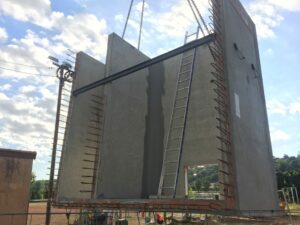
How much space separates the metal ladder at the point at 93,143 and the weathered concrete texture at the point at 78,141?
0.03 m

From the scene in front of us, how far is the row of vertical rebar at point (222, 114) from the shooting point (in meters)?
6.41

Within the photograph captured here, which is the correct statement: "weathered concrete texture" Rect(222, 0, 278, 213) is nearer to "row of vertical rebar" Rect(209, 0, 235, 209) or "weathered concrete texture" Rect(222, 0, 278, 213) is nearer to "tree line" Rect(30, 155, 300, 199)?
"row of vertical rebar" Rect(209, 0, 235, 209)

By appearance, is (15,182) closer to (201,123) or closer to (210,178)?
(201,123)

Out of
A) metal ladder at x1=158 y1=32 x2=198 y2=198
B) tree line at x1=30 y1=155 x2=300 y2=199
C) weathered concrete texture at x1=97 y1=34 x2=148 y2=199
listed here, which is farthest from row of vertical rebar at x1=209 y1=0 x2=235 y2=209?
tree line at x1=30 y1=155 x2=300 y2=199

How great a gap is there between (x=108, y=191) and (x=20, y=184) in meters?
2.55

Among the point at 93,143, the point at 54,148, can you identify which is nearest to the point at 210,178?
the point at 54,148

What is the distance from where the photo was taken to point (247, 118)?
8.35m

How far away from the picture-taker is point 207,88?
1070cm

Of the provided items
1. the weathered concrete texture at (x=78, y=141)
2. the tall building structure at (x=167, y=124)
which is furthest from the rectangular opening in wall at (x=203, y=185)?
the weathered concrete texture at (x=78, y=141)

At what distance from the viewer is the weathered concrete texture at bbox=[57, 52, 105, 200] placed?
9.43 m

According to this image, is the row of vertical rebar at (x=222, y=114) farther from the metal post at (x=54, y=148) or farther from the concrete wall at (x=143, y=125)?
the metal post at (x=54, y=148)

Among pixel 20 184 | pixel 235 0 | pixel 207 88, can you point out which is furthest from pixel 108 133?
pixel 235 0

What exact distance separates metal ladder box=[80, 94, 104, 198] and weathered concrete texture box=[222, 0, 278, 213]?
4.31m

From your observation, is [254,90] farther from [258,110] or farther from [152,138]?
[152,138]
